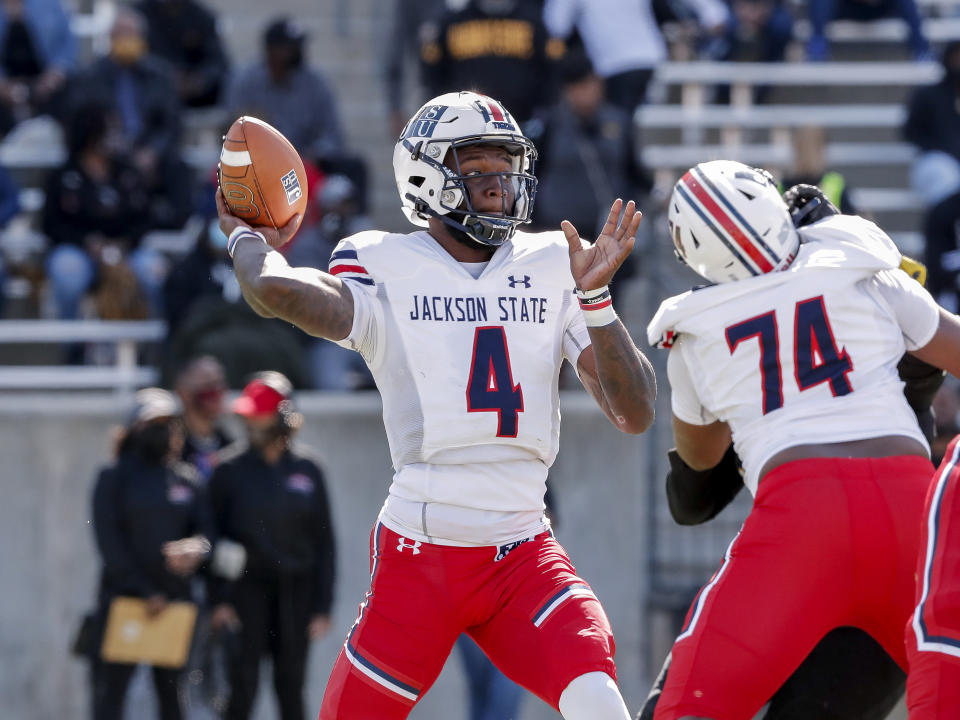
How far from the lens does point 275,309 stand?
13.0ft

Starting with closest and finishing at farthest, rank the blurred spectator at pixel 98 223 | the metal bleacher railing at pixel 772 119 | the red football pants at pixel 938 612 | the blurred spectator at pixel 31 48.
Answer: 1. the red football pants at pixel 938 612
2. the blurred spectator at pixel 98 223
3. the blurred spectator at pixel 31 48
4. the metal bleacher railing at pixel 772 119

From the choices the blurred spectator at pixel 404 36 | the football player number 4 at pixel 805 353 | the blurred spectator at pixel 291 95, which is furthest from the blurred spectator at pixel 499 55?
the football player number 4 at pixel 805 353

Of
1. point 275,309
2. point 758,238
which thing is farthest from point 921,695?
point 275,309

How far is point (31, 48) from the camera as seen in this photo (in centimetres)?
987

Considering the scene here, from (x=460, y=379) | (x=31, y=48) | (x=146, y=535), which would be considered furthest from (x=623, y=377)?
(x=31, y=48)

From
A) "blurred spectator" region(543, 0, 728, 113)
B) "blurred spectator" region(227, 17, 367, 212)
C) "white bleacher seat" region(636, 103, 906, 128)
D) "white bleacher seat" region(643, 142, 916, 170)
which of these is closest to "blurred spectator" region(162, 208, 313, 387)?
"blurred spectator" region(227, 17, 367, 212)

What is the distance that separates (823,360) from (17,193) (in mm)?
6223

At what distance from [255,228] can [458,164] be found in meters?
0.59

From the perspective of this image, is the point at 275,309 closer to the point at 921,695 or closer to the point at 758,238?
the point at 758,238

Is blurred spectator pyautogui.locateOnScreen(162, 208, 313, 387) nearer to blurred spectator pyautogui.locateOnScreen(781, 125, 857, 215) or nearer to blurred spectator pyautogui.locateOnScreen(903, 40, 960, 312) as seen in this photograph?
blurred spectator pyautogui.locateOnScreen(781, 125, 857, 215)

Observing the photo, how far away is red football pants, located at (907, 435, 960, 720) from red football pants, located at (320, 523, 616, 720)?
31.3 inches

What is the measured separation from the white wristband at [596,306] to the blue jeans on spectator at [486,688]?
3.38 m

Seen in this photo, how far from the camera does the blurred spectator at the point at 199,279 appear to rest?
27.8 feet

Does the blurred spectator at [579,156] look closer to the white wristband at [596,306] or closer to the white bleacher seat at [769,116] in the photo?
the white bleacher seat at [769,116]
